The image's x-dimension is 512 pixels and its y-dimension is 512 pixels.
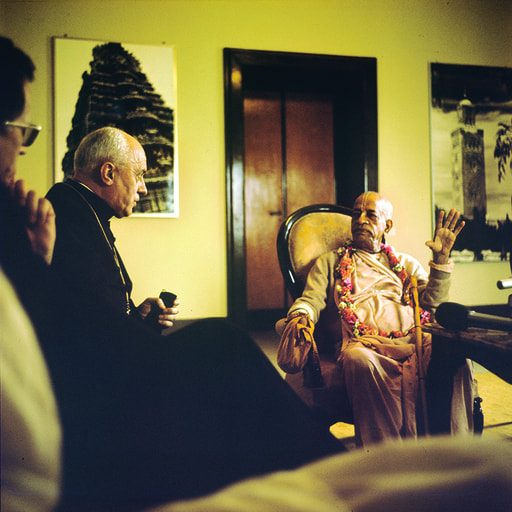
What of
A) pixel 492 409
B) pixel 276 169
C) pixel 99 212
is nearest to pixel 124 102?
pixel 276 169

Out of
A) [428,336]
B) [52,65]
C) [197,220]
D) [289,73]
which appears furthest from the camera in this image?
[289,73]

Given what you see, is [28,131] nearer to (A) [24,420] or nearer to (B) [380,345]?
(A) [24,420]

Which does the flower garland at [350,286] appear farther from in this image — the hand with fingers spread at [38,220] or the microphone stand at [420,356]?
the hand with fingers spread at [38,220]

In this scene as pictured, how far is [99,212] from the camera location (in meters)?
0.96

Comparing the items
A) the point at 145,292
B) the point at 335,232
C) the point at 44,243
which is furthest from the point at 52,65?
the point at 44,243

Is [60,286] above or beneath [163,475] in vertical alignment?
above

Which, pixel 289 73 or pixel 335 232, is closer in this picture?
pixel 335 232

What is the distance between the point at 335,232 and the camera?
2.07m

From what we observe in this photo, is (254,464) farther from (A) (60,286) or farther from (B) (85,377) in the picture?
(A) (60,286)

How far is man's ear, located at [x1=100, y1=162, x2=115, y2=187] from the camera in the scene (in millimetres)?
1061

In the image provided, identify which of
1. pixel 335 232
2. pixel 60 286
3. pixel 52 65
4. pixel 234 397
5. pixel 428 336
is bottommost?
pixel 428 336

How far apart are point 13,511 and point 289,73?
395cm

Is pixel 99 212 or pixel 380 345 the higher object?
pixel 99 212

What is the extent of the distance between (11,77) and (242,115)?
323 centimetres
